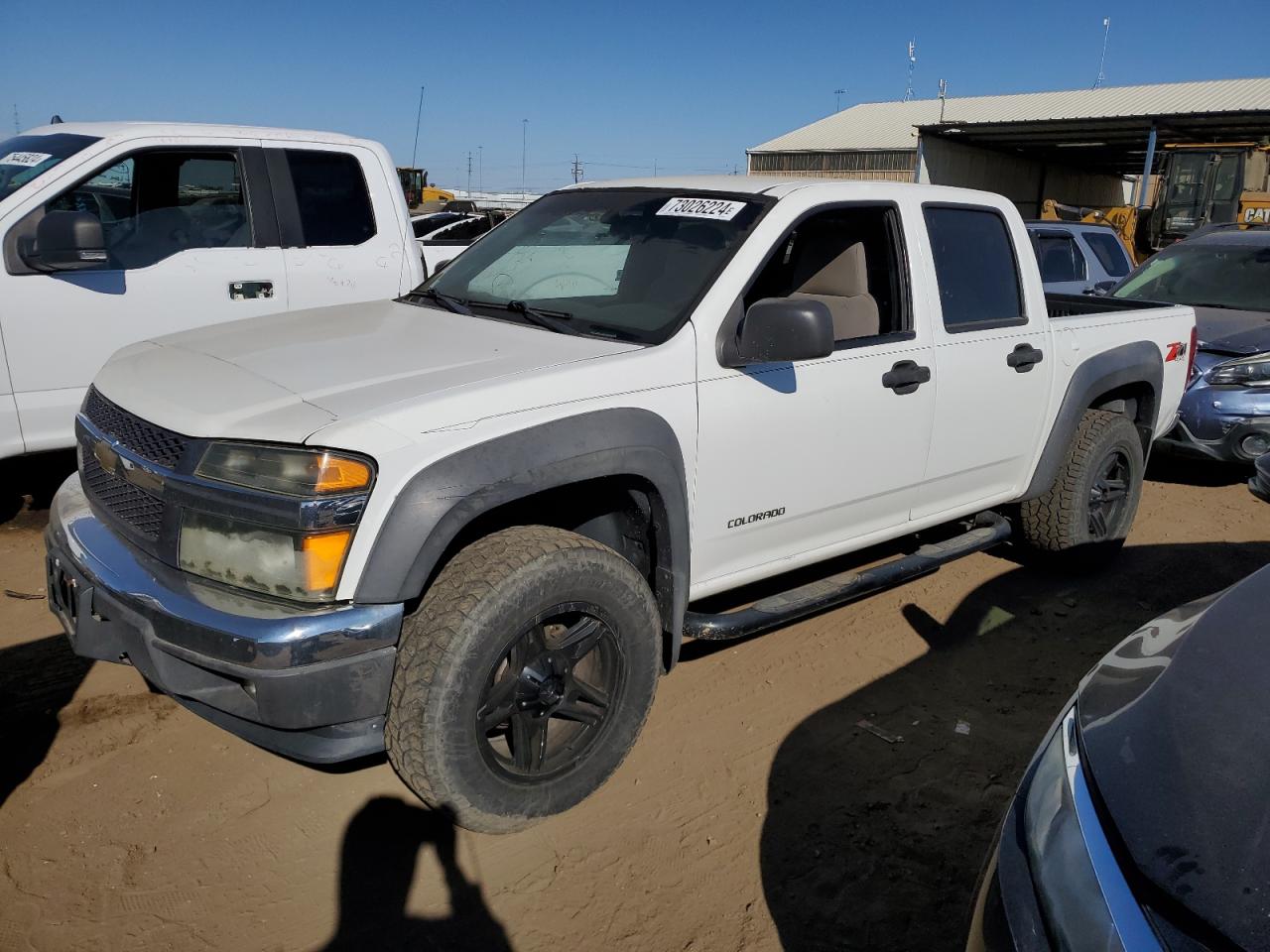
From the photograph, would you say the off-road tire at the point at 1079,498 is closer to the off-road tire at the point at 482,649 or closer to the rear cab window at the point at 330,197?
the off-road tire at the point at 482,649

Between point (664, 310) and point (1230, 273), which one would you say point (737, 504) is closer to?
point (664, 310)

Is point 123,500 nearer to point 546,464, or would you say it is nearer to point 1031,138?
point 546,464

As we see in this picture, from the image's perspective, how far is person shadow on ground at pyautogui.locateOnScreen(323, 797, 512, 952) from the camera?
2494mm

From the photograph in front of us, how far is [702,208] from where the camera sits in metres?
3.55

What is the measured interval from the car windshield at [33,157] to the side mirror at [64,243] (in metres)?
0.37

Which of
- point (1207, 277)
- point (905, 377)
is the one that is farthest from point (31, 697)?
point (1207, 277)

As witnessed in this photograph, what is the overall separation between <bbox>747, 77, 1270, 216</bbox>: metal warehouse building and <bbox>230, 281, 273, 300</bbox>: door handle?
22440 mm

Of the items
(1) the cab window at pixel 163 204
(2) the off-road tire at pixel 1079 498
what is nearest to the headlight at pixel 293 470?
(1) the cab window at pixel 163 204

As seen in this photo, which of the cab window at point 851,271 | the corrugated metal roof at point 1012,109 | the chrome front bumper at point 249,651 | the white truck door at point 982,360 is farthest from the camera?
the corrugated metal roof at point 1012,109

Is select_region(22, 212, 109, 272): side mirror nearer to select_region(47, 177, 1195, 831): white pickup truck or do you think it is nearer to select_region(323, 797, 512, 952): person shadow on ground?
select_region(47, 177, 1195, 831): white pickup truck

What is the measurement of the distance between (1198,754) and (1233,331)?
6324mm

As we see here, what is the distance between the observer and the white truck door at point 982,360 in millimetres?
3941

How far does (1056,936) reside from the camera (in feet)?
5.09

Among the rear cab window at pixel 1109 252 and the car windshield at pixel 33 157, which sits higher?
the car windshield at pixel 33 157
